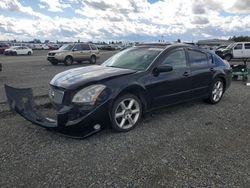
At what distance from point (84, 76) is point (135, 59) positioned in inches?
53.1

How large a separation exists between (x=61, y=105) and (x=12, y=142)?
38.6 inches

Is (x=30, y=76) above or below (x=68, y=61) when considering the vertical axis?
below

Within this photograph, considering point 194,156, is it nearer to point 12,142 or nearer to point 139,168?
point 139,168

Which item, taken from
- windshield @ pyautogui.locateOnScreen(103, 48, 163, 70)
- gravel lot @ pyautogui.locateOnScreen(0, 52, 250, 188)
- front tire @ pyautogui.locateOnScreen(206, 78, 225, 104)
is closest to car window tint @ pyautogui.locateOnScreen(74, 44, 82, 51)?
windshield @ pyautogui.locateOnScreen(103, 48, 163, 70)

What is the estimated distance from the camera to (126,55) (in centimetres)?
607

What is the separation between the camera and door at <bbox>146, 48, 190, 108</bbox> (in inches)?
207

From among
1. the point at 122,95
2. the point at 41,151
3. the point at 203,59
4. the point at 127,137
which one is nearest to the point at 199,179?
the point at 127,137

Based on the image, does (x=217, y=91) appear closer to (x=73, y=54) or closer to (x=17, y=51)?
(x=73, y=54)

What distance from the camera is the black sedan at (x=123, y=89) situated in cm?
431

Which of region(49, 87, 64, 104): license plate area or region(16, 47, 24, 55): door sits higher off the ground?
region(49, 87, 64, 104): license plate area

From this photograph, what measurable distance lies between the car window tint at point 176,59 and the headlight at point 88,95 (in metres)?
1.70

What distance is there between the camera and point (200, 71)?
6332 mm

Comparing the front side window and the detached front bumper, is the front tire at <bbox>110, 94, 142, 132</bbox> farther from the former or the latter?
the front side window

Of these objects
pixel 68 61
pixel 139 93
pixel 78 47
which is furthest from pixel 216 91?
pixel 78 47
